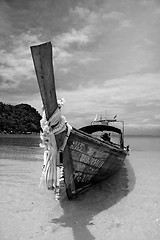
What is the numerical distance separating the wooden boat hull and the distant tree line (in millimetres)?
118064

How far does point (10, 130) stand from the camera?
124438 millimetres

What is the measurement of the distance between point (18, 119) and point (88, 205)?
5601 inches

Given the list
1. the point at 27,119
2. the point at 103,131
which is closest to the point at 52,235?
the point at 103,131

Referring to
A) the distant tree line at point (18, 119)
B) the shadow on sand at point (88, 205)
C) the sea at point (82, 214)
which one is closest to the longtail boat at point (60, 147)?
the shadow on sand at point (88, 205)

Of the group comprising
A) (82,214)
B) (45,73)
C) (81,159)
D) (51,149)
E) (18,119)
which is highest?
(18,119)

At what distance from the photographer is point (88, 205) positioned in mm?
5598

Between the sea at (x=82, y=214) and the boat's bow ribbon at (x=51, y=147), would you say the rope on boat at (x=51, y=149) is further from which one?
the sea at (x=82, y=214)

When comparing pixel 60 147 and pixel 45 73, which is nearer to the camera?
pixel 45 73

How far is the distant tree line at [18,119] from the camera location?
125250 mm

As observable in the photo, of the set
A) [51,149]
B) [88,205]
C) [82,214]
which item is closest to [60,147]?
[51,149]

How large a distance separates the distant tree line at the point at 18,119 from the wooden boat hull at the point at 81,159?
118 metres

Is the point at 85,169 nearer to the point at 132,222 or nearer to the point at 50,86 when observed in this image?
the point at 132,222

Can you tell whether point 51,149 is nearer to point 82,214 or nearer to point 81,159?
point 81,159

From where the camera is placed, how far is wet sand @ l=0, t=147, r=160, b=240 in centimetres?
412
